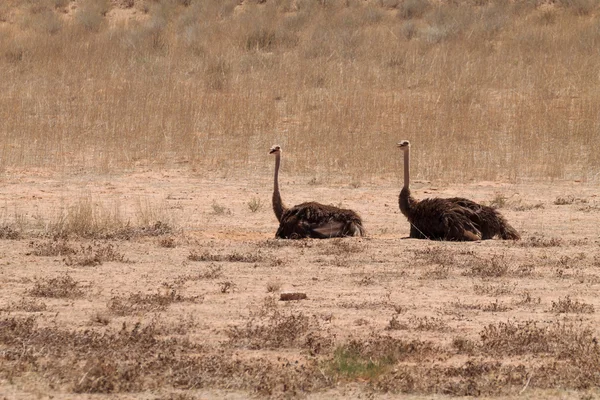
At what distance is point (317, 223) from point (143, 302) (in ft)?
12.7

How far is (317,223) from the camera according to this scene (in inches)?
500

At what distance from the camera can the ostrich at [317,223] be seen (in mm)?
12617

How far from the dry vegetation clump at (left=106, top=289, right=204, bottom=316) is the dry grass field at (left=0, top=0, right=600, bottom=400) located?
0.04 metres

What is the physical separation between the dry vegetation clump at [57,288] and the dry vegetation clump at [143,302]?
0.37 metres

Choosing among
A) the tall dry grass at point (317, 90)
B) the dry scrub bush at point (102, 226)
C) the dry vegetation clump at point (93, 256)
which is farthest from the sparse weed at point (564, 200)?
the dry vegetation clump at point (93, 256)

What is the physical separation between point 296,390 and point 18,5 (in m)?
28.2

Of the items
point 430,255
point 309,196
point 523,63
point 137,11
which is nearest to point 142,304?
point 430,255

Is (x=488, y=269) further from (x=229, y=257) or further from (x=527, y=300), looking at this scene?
(x=229, y=257)

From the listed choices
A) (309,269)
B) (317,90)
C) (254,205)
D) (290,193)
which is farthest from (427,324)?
(317,90)

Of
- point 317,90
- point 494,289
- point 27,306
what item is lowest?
point 494,289

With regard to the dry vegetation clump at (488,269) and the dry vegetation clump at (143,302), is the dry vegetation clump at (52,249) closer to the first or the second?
the dry vegetation clump at (143,302)

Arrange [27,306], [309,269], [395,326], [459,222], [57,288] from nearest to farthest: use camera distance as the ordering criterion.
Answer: [395,326] → [27,306] → [57,288] → [309,269] → [459,222]

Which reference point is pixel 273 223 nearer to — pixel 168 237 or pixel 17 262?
pixel 168 237

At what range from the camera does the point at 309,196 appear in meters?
16.0
